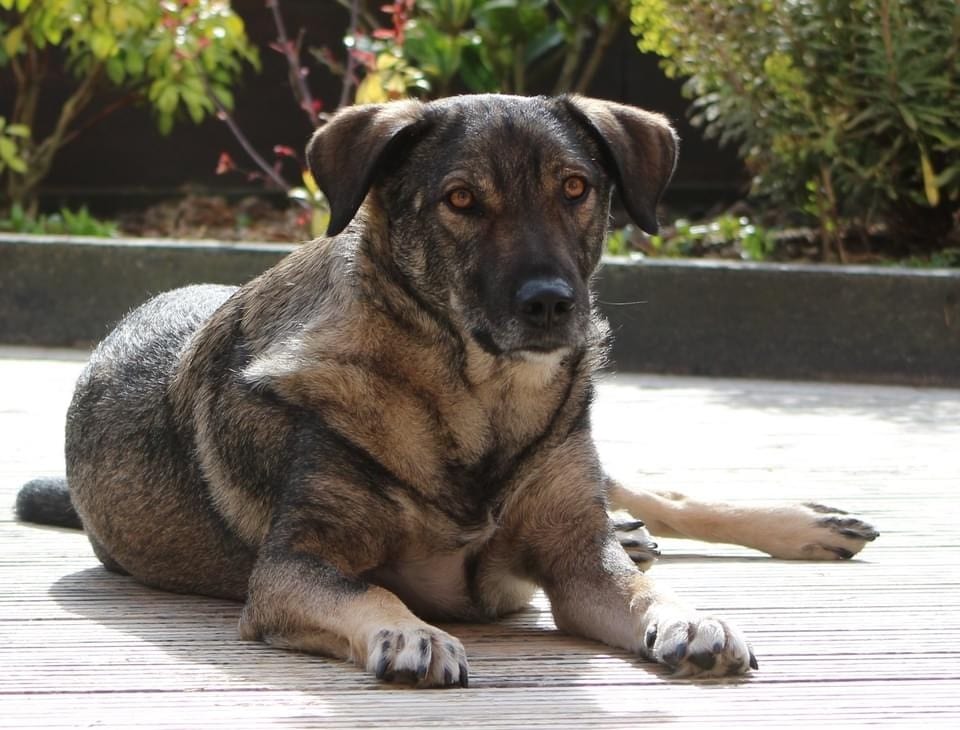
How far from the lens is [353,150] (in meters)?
4.00

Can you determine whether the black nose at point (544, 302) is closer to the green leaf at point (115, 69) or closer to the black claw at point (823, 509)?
the black claw at point (823, 509)

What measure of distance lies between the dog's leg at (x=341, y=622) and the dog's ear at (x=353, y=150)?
0.79 m

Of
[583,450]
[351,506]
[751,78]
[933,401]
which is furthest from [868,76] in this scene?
[351,506]

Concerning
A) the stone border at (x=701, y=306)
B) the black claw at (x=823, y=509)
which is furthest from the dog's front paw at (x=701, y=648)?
the stone border at (x=701, y=306)

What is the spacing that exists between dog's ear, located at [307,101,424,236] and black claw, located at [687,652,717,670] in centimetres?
127

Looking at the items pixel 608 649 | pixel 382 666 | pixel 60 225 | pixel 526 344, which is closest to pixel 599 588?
pixel 608 649

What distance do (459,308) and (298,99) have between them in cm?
642

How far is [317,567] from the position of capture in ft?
12.1

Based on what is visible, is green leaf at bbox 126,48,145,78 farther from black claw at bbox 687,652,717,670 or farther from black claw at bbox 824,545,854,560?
black claw at bbox 687,652,717,670

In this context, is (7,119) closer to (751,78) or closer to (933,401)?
(751,78)

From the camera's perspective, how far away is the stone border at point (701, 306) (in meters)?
7.97

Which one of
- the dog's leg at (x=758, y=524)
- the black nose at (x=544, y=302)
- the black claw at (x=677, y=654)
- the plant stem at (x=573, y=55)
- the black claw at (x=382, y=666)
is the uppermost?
the black nose at (x=544, y=302)

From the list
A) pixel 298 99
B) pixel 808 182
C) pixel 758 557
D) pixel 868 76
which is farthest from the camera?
pixel 298 99

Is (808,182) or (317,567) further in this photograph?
(808,182)
